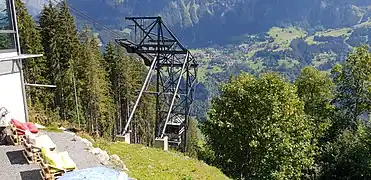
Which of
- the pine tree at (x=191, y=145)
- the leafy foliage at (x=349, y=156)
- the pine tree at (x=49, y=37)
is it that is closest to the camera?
the leafy foliage at (x=349, y=156)

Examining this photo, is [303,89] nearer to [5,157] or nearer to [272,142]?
[272,142]

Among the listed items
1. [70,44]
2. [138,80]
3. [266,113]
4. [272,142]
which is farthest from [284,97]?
[138,80]

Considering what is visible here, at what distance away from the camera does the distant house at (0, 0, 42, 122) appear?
12805mm

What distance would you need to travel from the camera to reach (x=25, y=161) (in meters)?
11.1

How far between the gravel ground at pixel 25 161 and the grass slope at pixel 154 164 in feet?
4.14

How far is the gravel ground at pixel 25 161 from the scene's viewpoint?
10203 mm

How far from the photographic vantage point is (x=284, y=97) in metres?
19.8

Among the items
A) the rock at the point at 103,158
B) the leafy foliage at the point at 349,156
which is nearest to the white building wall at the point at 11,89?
the rock at the point at 103,158

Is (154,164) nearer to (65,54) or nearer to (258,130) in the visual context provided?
(258,130)

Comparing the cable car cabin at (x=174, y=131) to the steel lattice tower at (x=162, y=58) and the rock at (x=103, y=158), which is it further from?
the rock at (x=103, y=158)

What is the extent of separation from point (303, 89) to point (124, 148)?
16.2 metres

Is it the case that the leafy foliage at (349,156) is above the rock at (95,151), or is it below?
below

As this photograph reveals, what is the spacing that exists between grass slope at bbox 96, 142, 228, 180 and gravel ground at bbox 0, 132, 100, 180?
1263 mm

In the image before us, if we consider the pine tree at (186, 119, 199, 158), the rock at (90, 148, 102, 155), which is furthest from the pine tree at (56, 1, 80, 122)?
the rock at (90, 148, 102, 155)
